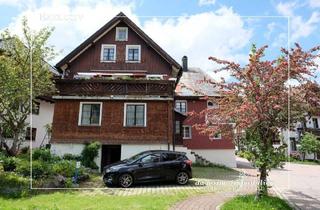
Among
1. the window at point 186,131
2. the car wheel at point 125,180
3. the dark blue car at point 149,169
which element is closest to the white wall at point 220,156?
the window at point 186,131

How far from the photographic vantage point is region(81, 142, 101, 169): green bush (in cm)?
1942

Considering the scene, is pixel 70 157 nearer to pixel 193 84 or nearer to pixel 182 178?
pixel 182 178

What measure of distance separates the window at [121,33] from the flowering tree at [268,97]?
14954mm

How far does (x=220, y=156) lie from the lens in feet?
102

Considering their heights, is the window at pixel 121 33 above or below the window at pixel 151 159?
above

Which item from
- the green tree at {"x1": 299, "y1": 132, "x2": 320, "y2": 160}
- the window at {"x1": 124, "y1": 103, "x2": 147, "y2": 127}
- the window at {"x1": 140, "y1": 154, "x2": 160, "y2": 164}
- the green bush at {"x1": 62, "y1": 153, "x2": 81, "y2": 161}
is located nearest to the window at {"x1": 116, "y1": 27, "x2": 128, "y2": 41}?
the window at {"x1": 124, "y1": 103, "x2": 147, "y2": 127}

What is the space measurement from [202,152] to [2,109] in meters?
19.1

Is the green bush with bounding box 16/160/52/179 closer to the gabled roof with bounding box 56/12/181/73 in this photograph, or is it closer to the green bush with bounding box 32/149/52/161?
the green bush with bounding box 32/149/52/161

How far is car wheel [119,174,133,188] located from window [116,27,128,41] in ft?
45.9

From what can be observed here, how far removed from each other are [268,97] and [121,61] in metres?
15.9

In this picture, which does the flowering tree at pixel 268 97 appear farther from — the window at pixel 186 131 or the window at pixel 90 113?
the window at pixel 186 131

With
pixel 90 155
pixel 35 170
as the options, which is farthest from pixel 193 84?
pixel 35 170

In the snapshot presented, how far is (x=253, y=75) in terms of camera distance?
11.7m

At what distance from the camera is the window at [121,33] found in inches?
1005
